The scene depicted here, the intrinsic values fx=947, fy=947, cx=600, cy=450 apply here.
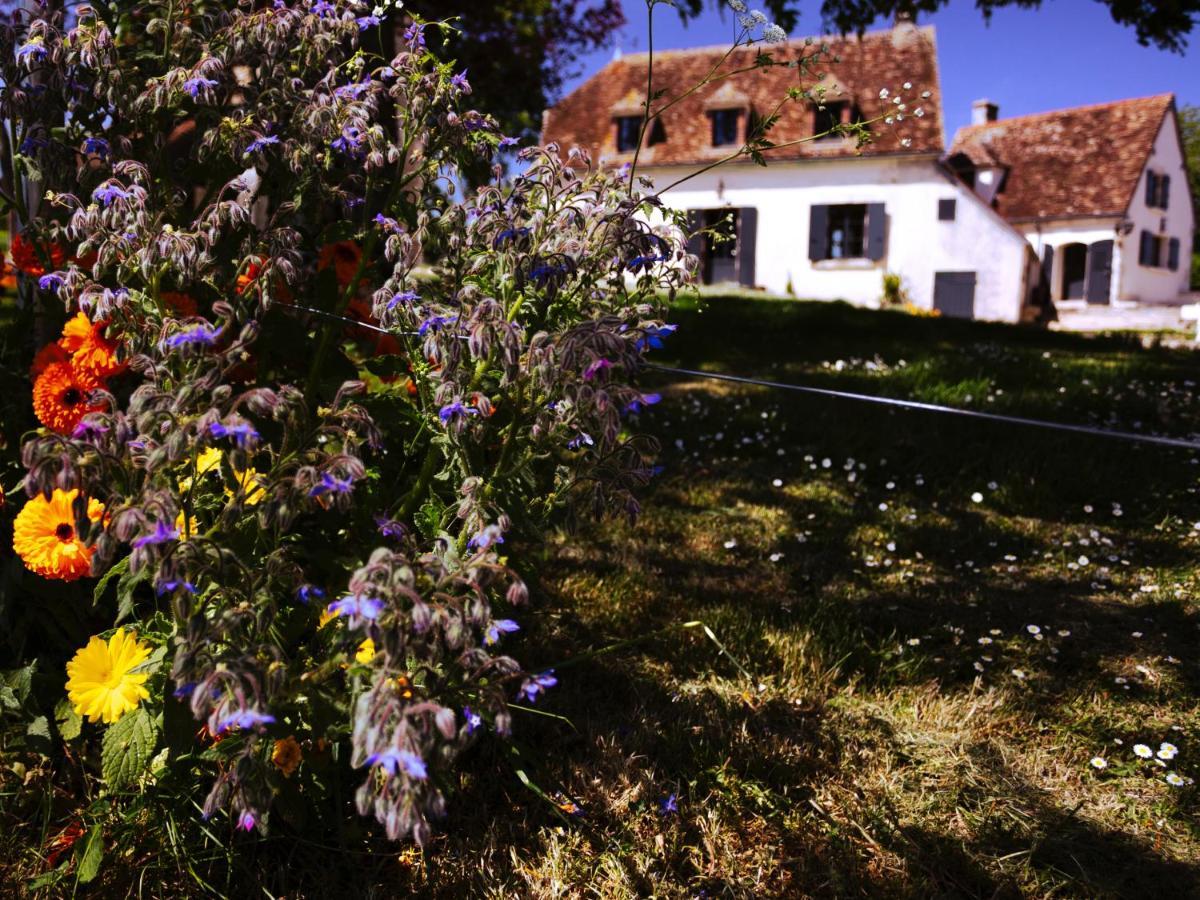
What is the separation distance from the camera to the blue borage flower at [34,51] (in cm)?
165

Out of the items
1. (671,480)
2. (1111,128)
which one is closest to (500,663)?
(671,480)

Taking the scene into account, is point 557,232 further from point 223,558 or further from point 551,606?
point 551,606

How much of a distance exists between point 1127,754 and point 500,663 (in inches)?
70.3

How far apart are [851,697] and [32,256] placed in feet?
7.13

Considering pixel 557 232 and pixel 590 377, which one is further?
pixel 557 232

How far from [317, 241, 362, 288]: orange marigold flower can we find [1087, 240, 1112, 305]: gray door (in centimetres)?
2660

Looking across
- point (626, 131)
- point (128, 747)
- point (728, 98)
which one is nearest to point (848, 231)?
point (728, 98)

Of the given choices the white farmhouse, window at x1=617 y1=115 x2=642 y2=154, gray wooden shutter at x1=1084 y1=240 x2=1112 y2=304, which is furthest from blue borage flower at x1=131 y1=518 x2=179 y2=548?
gray wooden shutter at x1=1084 y1=240 x2=1112 y2=304

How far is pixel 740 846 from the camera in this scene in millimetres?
1858

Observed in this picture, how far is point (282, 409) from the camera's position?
1.22m

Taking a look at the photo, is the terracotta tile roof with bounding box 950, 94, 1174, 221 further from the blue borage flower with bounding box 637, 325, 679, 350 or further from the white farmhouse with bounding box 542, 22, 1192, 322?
the blue borage flower with bounding box 637, 325, 679, 350

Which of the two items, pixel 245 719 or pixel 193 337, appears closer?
pixel 245 719

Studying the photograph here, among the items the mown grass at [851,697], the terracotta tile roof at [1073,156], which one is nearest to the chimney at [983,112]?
the terracotta tile roof at [1073,156]

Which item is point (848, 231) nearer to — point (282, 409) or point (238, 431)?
point (282, 409)
